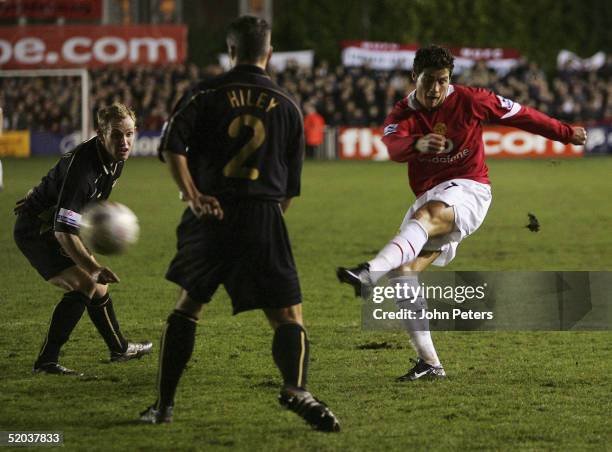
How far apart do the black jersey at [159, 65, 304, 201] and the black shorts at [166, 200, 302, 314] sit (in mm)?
109

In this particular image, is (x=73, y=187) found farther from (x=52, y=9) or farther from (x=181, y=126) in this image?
(x=52, y=9)

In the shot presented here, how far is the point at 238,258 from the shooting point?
5.19 meters

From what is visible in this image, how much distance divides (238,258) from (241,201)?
0.27m

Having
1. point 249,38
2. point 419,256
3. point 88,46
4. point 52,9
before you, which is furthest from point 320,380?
point 52,9

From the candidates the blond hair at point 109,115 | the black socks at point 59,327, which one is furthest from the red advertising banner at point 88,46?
the blond hair at point 109,115

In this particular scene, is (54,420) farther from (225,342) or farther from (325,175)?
(325,175)

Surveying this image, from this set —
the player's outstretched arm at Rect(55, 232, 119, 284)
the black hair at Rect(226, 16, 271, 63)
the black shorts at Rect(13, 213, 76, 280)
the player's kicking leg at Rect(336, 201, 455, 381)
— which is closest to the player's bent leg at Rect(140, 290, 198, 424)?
the player's outstretched arm at Rect(55, 232, 119, 284)

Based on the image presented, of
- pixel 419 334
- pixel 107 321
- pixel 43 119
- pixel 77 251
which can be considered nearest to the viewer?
pixel 77 251

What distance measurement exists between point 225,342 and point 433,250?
1.86m

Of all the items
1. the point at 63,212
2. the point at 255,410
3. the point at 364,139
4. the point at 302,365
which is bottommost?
the point at 364,139

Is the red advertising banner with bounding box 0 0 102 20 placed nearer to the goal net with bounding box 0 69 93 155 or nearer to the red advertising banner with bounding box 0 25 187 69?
the red advertising banner with bounding box 0 25 187 69

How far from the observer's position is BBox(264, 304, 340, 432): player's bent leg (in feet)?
16.8

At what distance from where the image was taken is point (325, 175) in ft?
83.4

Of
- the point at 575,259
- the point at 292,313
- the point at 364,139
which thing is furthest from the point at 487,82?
the point at 292,313
